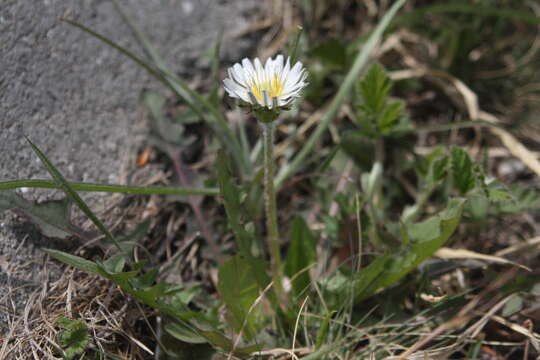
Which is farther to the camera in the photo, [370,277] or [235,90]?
[370,277]

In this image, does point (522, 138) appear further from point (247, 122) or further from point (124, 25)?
point (124, 25)

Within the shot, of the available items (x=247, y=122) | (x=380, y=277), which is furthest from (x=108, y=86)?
(x=380, y=277)

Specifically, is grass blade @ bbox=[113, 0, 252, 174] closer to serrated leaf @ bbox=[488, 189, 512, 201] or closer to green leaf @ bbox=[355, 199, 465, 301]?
green leaf @ bbox=[355, 199, 465, 301]

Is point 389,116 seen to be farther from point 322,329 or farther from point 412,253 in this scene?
point 322,329

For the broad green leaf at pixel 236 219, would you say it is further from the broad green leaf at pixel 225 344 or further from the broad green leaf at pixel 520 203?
the broad green leaf at pixel 520 203

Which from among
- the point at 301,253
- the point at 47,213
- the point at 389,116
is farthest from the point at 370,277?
the point at 47,213

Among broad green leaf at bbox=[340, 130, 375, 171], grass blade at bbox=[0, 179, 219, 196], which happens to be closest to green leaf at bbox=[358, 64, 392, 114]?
broad green leaf at bbox=[340, 130, 375, 171]

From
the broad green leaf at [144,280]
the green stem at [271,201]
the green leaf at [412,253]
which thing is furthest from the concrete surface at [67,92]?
the green leaf at [412,253]
